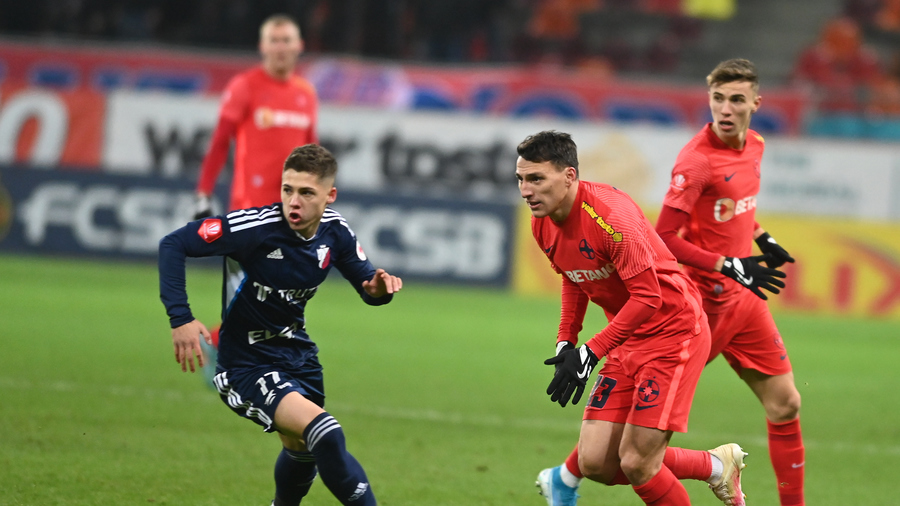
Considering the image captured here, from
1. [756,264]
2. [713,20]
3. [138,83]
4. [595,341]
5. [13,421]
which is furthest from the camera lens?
[713,20]

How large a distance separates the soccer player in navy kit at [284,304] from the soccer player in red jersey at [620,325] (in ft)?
2.54

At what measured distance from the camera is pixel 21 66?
16.8 metres

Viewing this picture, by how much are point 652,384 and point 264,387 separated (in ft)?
5.34

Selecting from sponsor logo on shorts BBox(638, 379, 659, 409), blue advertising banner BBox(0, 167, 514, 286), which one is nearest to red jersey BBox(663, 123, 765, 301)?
sponsor logo on shorts BBox(638, 379, 659, 409)

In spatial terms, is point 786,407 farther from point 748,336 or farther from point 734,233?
point 734,233

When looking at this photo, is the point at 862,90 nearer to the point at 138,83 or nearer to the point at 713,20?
the point at 713,20

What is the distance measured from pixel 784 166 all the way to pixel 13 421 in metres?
12.5

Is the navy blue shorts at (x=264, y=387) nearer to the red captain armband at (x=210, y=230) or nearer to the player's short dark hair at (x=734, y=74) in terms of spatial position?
the red captain armband at (x=210, y=230)

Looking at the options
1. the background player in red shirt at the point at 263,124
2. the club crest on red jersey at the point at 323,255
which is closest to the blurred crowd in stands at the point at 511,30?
the background player in red shirt at the point at 263,124

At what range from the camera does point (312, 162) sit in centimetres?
443

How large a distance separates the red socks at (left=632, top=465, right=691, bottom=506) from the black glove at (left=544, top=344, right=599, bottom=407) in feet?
1.79

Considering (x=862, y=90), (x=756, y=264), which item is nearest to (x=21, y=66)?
(x=862, y=90)

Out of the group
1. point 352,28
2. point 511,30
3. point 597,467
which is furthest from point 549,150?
point 511,30

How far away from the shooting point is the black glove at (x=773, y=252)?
5488 mm
